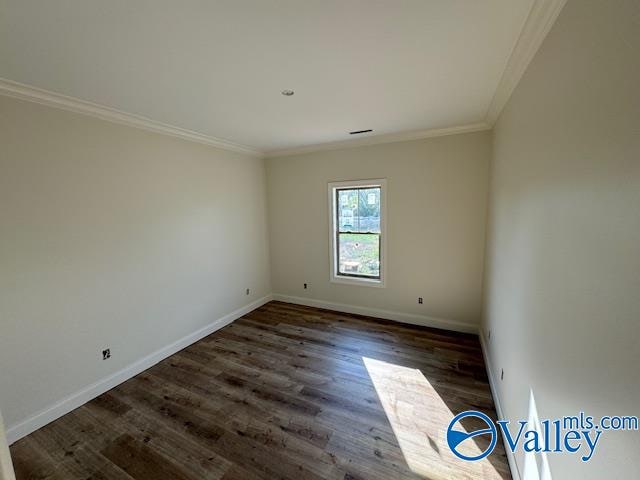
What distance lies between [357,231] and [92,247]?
320cm

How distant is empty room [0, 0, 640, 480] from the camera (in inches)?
38.2

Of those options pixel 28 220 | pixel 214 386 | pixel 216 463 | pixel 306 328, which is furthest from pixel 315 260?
pixel 28 220

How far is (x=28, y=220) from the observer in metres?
2.08

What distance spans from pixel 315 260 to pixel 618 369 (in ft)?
12.6

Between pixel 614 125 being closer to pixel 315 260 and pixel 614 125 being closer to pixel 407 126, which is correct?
pixel 407 126

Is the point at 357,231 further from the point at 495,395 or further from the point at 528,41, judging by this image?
the point at 528,41

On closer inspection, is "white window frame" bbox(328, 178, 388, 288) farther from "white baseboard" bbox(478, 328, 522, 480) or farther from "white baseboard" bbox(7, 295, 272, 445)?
"white baseboard" bbox(7, 295, 272, 445)

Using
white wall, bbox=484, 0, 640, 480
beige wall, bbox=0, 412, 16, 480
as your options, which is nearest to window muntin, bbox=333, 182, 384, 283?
white wall, bbox=484, 0, 640, 480

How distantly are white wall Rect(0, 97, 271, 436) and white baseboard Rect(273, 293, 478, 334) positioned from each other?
1.47 metres

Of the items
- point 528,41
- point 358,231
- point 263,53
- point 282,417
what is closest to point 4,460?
point 282,417

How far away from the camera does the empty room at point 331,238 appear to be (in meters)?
0.97

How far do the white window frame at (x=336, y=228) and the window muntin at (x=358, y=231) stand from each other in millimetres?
16

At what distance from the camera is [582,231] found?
3.13 feet
